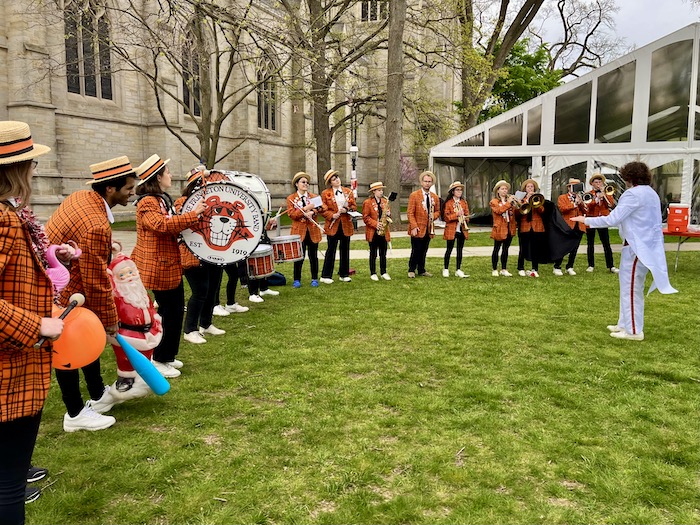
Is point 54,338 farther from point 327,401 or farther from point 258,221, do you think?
point 258,221

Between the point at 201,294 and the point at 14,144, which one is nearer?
the point at 14,144

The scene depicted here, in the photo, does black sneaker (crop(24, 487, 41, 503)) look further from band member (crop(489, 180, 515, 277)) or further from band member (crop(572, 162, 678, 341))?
band member (crop(489, 180, 515, 277))

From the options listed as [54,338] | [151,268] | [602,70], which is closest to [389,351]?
[151,268]

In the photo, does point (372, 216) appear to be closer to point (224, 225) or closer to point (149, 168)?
point (224, 225)

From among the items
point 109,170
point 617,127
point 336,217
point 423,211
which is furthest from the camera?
point 617,127

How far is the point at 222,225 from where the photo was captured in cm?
569

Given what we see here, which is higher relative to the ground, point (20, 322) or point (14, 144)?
point (14, 144)

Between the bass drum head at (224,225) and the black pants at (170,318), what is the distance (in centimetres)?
60

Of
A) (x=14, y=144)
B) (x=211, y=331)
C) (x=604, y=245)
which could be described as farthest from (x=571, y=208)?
(x=14, y=144)

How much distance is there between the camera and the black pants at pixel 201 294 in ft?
19.7

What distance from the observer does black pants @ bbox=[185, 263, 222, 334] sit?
601 cm

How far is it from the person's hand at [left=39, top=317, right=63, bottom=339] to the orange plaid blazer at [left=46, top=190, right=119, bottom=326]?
56.0 inches

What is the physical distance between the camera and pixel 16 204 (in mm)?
2295

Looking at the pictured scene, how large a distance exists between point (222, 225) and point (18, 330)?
3697 millimetres
